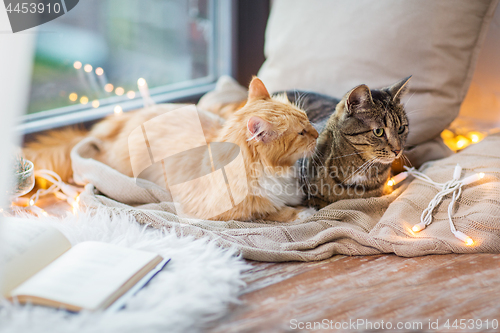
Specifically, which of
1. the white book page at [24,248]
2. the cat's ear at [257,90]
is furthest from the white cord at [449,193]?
the white book page at [24,248]

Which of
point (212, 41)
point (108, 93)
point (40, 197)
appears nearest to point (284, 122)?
point (40, 197)

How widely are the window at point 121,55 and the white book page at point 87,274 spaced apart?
975 mm

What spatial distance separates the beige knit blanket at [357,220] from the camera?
3.04 feet

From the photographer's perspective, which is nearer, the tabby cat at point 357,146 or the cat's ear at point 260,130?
the cat's ear at point 260,130

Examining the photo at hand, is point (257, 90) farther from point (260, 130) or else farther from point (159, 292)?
point (159, 292)

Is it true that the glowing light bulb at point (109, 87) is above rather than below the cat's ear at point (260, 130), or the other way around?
below

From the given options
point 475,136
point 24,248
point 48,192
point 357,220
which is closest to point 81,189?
point 48,192

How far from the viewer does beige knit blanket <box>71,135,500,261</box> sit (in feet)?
3.04

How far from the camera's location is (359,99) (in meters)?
1.05

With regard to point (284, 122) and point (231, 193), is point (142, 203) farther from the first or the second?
point (284, 122)

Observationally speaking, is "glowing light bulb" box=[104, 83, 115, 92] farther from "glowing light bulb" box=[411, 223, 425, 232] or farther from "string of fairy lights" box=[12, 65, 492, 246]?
"glowing light bulb" box=[411, 223, 425, 232]

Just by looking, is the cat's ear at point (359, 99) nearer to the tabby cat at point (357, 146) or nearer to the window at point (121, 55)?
the tabby cat at point (357, 146)

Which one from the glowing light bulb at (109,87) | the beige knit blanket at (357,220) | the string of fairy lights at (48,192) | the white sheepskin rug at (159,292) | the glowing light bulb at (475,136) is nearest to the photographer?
the white sheepskin rug at (159,292)

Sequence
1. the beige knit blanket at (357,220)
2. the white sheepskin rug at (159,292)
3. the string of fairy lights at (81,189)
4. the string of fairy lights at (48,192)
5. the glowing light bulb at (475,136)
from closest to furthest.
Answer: the white sheepskin rug at (159,292) < the beige knit blanket at (357,220) < the string of fairy lights at (81,189) < the string of fairy lights at (48,192) < the glowing light bulb at (475,136)
